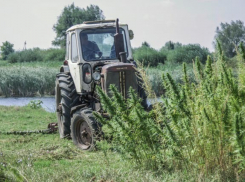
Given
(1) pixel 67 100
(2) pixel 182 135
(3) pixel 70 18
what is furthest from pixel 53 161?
(3) pixel 70 18

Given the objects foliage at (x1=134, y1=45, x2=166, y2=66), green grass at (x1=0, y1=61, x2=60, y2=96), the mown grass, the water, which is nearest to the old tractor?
the mown grass

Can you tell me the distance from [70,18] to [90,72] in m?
67.2

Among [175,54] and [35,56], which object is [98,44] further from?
[35,56]

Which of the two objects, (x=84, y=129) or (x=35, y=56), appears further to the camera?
(x=35, y=56)

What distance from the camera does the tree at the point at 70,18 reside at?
73.9 m

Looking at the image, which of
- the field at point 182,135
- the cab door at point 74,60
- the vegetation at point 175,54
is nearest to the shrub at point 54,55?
the vegetation at point 175,54

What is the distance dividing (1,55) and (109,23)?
69.0 m

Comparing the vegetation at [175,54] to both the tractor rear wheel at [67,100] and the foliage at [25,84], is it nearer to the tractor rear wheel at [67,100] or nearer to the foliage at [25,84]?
the foliage at [25,84]

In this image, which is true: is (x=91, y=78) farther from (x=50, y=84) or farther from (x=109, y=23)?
(x=50, y=84)

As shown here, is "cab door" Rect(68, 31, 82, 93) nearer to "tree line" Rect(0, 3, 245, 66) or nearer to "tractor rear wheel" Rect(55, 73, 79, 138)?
"tractor rear wheel" Rect(55, 73, 79, 138)

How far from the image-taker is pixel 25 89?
27422 millimetres

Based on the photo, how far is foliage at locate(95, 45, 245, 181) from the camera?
498cm

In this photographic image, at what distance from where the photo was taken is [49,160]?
7.42 metres

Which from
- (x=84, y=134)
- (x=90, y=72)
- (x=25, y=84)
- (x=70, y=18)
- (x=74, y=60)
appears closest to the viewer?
(x=84, y=134)
